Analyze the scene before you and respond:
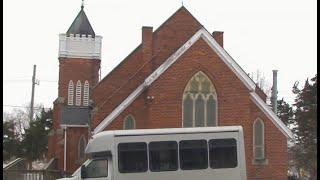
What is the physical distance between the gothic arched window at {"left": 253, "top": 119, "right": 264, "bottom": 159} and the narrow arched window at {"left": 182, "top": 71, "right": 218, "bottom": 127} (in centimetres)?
221

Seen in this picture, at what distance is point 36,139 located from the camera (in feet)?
173

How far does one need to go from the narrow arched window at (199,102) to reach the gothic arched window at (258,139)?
2.21m

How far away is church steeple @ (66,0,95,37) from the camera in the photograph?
44.1 metres

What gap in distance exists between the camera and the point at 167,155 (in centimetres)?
1800

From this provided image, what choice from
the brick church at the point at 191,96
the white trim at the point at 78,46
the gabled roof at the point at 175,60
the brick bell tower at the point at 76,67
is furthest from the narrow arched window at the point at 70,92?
the gabled roof at the point at 175,60

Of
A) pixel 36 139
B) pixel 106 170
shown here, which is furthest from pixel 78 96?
pixel 106 170

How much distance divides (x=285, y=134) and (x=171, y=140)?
13.6 m

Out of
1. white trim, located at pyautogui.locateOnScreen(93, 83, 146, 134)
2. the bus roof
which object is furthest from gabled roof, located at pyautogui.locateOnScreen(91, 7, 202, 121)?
the bus roof

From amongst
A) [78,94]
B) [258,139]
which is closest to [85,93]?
[78,94]

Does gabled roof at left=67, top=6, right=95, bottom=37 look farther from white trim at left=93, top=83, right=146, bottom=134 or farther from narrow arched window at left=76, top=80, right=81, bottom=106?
white trim at left=93, top=83, right=146, bottom=134

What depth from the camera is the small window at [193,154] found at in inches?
709

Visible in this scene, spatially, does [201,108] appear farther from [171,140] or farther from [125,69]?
[171,140]

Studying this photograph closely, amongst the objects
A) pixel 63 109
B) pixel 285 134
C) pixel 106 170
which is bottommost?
pixel 106 170

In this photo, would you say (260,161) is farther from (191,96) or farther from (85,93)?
(85,93)
